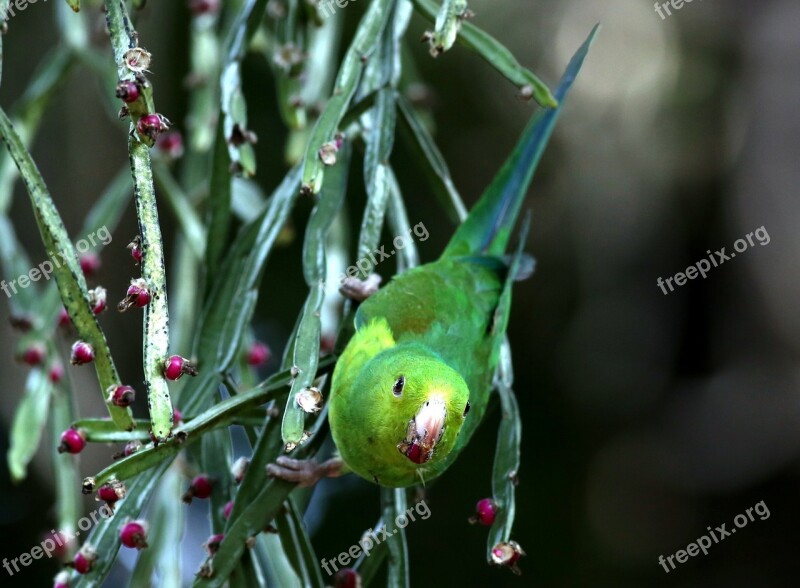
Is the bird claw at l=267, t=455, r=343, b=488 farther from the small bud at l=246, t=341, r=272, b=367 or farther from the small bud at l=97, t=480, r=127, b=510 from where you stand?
the small bud at l=246, t=341, r=272, b=367

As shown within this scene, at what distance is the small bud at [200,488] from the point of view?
1290 millimetres

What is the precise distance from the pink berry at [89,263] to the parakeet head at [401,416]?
66cm

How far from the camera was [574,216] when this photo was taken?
3941 mm

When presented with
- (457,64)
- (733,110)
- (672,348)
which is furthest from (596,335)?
(457,64)

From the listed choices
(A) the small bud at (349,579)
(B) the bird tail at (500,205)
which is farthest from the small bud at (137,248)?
(B) the bird tail at (500,205)

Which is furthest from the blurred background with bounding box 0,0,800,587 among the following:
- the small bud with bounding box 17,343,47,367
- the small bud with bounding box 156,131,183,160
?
the small bud with bounding box 17,343,47,367

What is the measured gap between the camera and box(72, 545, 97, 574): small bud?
116cm

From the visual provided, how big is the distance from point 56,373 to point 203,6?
2.73ft

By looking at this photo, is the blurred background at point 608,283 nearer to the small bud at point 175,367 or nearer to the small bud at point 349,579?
the small bud at point 349,579

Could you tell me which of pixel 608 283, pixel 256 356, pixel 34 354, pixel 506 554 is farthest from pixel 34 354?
pixel 608 283

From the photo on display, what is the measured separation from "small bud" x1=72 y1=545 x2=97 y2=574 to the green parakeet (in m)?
0.39

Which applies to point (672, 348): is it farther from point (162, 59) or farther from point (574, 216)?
point (162, 59)

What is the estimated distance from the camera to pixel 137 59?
101 cm

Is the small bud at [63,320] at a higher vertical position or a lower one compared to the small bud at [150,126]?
lower
